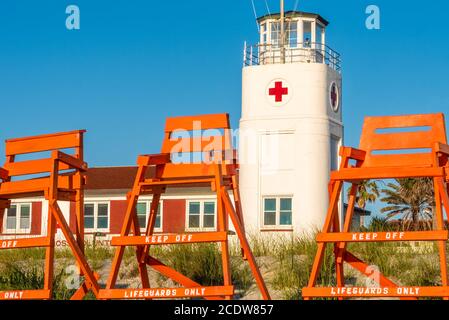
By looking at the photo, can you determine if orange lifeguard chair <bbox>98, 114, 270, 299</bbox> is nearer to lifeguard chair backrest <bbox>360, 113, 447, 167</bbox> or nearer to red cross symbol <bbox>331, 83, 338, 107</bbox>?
lifeguard chair backrest <bbox>360, 113, 447, 167</bbox>

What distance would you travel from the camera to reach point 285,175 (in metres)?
27.1

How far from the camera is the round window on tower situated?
27.5 m

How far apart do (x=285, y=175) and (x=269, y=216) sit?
1386mm

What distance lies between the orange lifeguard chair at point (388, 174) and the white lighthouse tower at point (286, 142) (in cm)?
1640

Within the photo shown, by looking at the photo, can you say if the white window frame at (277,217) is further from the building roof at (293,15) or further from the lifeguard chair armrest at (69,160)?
Result: the lifeguard chair armrest at (69,160)

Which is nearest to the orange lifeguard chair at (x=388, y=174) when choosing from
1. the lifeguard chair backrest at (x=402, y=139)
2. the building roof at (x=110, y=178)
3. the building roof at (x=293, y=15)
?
the lifeguard chair backrest at (x=402, y=139)

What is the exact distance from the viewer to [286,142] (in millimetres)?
26906

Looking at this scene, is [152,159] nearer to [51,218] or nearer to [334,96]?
[51,218]

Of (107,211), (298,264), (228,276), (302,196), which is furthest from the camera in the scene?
(107,211)

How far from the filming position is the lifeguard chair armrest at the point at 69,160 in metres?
9.82

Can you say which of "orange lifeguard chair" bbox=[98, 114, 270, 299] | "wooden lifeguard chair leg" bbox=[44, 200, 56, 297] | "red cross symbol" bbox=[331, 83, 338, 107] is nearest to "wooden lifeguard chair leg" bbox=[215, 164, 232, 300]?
"orange lifeguard chair" bbox=[98, 114, 270, 299]

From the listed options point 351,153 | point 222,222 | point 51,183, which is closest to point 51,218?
point 51,183
